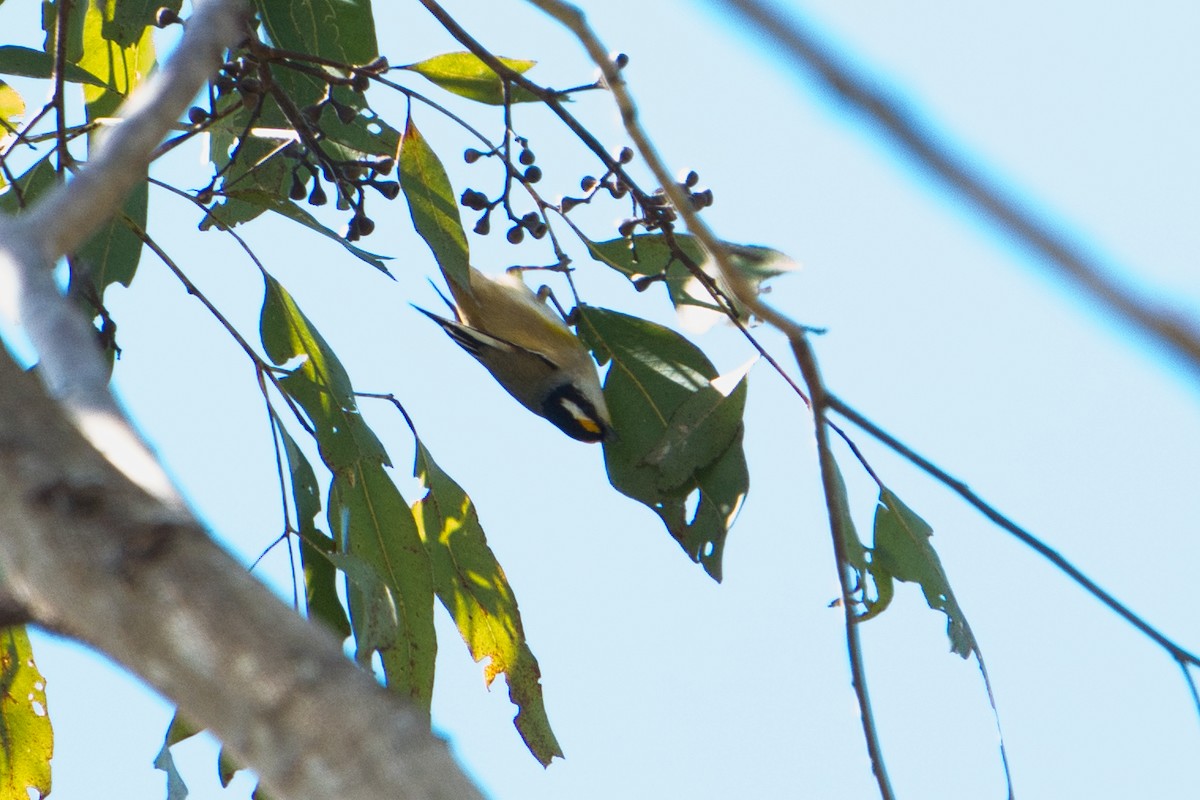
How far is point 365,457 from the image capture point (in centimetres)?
273

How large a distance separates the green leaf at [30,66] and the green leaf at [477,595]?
0.96 m

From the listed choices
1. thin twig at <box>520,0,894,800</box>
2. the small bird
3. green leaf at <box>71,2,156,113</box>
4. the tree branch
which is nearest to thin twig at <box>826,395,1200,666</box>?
thin twig at <box>520,0,894,800</box>

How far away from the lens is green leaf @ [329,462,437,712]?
255 cm

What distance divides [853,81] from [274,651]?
1.30ft

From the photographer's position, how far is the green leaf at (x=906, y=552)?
2.50m

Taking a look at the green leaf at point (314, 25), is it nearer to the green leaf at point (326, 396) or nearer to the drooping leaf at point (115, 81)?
the drooping leaf at point (115, 81)

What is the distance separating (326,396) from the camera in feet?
9.05

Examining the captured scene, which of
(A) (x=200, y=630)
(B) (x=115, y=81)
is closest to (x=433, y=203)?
(B) (x=115, y=81)

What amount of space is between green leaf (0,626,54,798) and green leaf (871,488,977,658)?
1.60 meters

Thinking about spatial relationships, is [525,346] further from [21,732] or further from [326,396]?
[21,732]

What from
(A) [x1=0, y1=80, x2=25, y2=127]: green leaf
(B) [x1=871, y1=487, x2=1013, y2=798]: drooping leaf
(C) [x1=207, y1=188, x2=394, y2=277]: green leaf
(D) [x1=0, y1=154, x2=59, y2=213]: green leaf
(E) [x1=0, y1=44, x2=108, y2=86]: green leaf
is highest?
(A) [x1=0, y1=80, x2=25, y2=127]: green leaf

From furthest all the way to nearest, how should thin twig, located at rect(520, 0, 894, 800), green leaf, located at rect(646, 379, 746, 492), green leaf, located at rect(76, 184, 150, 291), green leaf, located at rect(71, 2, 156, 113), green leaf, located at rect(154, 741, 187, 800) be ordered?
1. green leaf, located at rect(71, 2, 156, 113)
2. green leaf, located at rect(76, 184, 150, 291)
3. green leaf, located at rect(646, 379, 746, 492)
4. green leaf, located at rect(154, 741, 187, 800)
5. thin twig, located at rect(520, 0, 894, 800)

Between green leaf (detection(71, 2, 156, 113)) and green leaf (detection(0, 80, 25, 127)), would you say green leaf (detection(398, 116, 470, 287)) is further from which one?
green leaf (detection(0, 80, 25, 127))

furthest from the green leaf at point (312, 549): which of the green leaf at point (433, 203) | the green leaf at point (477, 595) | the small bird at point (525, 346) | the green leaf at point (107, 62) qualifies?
the small bird at point (525, 346)
